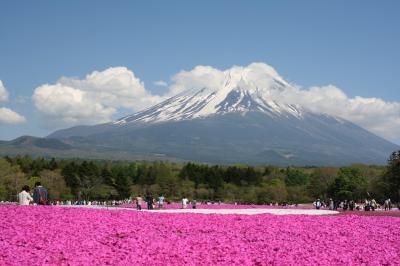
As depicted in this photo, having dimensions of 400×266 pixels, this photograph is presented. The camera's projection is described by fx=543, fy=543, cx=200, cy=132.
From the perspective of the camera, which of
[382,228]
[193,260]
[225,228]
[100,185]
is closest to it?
[193,260]

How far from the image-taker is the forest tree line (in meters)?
102

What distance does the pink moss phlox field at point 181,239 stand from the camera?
16844mm

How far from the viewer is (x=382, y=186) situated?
3546 inches

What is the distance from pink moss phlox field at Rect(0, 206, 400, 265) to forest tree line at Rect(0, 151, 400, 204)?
69.5 meters

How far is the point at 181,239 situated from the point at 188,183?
98.8 m

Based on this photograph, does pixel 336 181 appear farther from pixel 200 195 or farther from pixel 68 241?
pixel 68 241

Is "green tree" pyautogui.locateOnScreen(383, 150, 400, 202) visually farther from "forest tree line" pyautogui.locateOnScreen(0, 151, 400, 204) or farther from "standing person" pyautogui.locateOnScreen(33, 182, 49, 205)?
"standing person" pyautogui.locateOnScreen(33, 182, 49, 205)

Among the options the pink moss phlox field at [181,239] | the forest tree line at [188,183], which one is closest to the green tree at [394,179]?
the forest tree line at [188,183]

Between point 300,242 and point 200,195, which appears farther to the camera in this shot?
point 200,195

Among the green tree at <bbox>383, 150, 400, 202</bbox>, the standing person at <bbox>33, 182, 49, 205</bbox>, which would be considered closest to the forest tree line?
the green tree at <bbox>383, 150, 400, 202</bbox>

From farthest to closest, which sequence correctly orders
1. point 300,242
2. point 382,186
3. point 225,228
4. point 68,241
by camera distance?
1. point 382,186
2. point 225,228
3. point 300,242
4. point 68,241

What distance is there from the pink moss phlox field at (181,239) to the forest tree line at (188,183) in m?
69.5

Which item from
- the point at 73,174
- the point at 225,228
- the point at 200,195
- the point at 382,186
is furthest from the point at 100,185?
the point at 225,228

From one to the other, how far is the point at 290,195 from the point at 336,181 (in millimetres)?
9808
